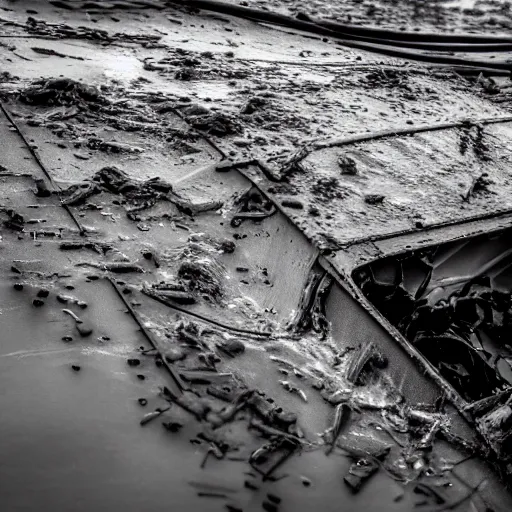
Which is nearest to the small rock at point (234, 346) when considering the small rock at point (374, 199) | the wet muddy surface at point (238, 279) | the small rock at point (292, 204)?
the wet muddy surface at point (238, 279)

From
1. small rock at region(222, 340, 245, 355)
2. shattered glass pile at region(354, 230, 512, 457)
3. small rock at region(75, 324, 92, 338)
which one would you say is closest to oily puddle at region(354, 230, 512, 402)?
shattered glass pile at region(354, 230, 512, 457)

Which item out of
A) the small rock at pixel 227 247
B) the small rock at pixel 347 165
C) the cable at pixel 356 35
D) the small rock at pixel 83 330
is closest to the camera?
the small rock at pixel 83 330

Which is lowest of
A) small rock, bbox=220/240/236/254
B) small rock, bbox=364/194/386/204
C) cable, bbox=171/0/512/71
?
small rock, bbox=220/240/236/254

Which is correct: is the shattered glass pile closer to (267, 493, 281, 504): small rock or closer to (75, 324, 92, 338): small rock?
(267, 493, 281, 504): small rock

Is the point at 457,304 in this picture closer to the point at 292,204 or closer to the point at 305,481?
the point at 292,204

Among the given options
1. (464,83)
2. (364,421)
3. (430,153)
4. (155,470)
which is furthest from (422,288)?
(464,83)

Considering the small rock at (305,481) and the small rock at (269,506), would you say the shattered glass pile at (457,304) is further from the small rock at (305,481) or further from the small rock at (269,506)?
the small rock at (269,506)

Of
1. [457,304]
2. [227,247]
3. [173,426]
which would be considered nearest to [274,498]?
[173,426]
